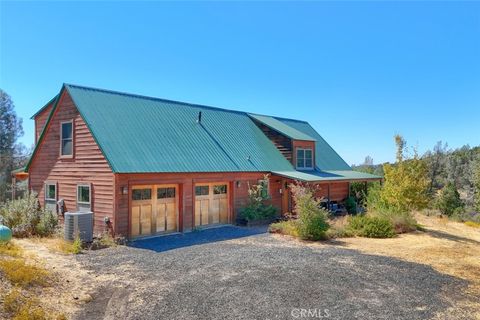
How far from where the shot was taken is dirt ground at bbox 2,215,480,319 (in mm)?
7176

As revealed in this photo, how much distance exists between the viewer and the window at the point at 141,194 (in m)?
13.5

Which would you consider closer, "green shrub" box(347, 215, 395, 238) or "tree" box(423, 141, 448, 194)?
"green shrub" box(347, 215, 395, 238)

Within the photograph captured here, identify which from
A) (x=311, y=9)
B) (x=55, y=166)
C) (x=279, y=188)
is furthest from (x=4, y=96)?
(x=311, y=9)

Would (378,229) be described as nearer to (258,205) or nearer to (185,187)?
(258,205)

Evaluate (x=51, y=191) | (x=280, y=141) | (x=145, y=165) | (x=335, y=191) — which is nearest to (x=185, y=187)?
(x=145, y=165)

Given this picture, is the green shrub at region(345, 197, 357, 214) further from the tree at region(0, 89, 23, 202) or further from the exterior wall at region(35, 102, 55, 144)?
the tree at region(0, 89, 23, 202)

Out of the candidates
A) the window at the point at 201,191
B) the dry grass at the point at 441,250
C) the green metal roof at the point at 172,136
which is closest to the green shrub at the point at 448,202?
the green metal roof at the point at 172,136

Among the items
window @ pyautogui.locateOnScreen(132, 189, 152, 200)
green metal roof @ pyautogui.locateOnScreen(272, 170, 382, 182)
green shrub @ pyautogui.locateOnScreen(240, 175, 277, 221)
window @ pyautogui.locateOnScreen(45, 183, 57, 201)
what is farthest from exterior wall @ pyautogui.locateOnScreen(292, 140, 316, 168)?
window @ pyautogui.locateOnScreen(45, 183, 57, 201)

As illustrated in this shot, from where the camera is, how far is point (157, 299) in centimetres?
716

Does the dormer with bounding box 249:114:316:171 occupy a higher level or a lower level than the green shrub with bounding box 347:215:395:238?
higher

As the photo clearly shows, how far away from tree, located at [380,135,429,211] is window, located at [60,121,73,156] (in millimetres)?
14288

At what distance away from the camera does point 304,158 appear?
22.5m

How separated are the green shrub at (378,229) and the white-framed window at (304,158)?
7.41 metres

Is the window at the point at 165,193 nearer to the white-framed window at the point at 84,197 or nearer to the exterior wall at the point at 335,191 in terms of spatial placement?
the white-framed window at the point at 84,197
